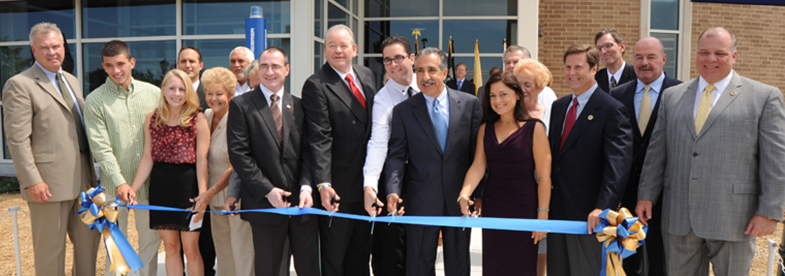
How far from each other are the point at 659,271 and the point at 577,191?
1.01m

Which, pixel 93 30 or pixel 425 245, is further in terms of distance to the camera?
pixel 93 30

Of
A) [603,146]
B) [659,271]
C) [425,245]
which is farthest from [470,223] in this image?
[659,271]

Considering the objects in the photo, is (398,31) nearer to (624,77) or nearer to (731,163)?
(624,77)

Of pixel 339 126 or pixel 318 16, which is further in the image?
pixel 318 16

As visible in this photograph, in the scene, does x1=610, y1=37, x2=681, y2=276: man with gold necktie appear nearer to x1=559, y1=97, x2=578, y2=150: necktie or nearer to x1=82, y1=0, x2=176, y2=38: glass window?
x1=559, y1=97, x2=578, y2=150: necktie

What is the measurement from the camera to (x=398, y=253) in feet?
12.7

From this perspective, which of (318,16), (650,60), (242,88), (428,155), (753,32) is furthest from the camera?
(753,32)

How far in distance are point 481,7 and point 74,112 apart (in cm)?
883

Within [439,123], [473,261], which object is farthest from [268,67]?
[473,261]

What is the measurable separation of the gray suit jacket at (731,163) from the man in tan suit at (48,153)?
4.43 metres

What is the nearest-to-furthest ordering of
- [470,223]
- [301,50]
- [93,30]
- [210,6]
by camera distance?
[470,223]
[301,50]
[210,6]
[93,30]

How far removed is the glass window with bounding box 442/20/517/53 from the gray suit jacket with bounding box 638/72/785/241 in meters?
8.10

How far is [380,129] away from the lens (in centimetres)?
353

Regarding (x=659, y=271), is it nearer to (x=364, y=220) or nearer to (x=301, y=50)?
(x=364, y=220)
